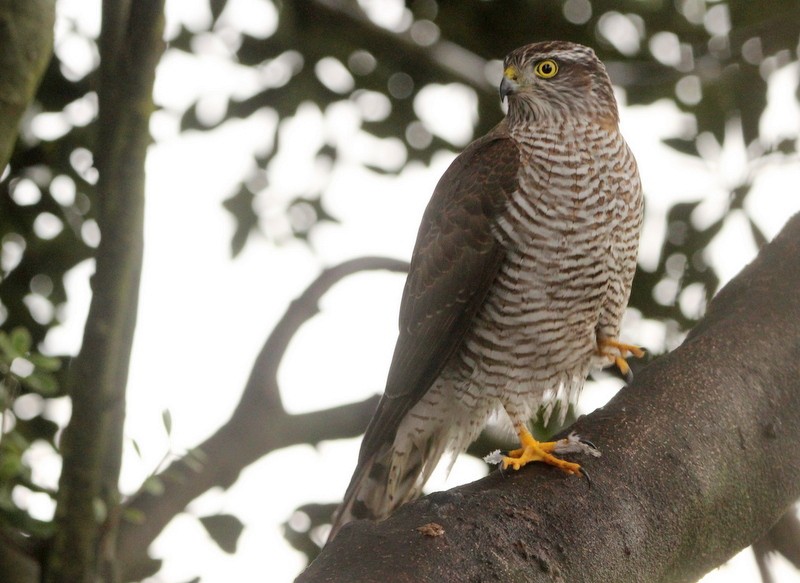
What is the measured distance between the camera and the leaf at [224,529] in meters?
3.34

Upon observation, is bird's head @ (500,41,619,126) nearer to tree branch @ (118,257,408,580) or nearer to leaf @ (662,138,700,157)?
leaf @ (662,138,700,157)

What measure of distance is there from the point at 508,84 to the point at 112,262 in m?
1.66

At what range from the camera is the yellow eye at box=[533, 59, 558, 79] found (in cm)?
340

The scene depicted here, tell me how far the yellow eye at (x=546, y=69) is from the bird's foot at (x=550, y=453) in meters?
1.35

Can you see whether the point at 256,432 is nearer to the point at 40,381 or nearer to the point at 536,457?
the point at 40,381

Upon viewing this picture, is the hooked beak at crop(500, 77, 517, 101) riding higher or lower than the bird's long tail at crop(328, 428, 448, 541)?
higher

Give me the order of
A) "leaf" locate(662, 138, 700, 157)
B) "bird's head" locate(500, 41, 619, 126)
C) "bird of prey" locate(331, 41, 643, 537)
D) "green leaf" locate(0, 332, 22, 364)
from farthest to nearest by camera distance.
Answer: "leaf" locate(662, 138, 700, 157) → "bird's head" locate(500, 41, 619, 126) → "bird of prey" locate(331, 41, 643, 537) → "green leaf" locate(0, 332, 22, 364)

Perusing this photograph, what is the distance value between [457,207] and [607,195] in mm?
485

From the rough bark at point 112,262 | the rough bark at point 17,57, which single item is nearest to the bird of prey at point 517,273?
the rough bark at point 112,262

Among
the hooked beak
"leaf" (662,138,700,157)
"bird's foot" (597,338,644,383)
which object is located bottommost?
"bird's foot" (597,338,644,383)

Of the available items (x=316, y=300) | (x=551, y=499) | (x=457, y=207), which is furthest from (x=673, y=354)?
(x=316, y=300)

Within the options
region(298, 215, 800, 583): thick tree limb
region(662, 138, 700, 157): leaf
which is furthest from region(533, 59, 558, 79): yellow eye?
region(298, 215, 800, 583): thick tree limb

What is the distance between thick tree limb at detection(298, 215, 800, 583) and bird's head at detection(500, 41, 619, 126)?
913 millimetres

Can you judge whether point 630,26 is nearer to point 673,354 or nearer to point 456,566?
point 673,354
